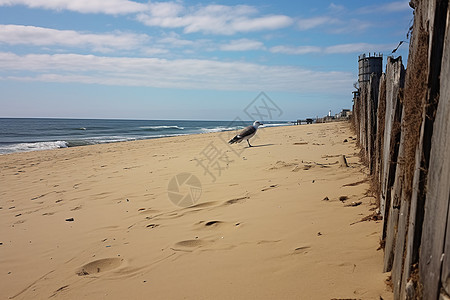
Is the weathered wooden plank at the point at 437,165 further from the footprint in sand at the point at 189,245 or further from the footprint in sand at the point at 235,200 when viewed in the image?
the footprint in sand at the point at 235,200

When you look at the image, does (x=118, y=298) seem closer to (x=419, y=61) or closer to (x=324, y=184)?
(x=419, y=61)

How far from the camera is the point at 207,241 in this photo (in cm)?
342

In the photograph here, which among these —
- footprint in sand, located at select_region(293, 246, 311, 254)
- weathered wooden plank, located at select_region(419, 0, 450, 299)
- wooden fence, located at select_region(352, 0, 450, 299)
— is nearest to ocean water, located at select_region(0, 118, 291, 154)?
footprint in sand, located at select_region(293, 246, 311, 254)

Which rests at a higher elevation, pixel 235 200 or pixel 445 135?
pixel 445 135

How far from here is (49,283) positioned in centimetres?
294

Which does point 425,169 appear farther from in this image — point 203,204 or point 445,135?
point 203,204

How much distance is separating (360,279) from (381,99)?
6.50 ft

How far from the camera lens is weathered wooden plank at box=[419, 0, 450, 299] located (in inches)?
52.5

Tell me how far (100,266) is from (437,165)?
2.92 metres

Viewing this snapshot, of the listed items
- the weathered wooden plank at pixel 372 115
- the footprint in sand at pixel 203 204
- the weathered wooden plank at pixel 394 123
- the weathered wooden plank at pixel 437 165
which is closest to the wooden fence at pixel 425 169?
the weathered wooden plank at pixel 437 165

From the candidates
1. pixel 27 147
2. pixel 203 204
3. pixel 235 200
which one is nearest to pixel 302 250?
pixel 235 200

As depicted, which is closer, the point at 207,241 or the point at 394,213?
the point at 394,213

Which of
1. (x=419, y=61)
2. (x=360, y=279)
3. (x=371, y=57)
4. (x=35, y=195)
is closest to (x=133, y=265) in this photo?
(x=360, y=279)

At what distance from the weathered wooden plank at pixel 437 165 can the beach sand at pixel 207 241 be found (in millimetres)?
689
